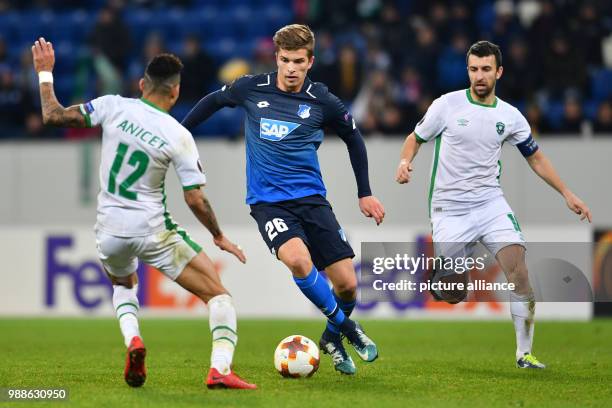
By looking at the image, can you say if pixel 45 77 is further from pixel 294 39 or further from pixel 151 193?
pixel 294 39

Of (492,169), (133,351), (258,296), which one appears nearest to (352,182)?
(258,296)

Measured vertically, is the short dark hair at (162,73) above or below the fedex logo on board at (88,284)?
above

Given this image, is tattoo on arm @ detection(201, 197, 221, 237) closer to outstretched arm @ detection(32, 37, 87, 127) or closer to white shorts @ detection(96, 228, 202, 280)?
white shorts @ detection(96, 228, 202, 280)

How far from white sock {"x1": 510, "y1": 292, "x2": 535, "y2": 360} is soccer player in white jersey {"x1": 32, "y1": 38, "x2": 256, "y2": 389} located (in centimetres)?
277

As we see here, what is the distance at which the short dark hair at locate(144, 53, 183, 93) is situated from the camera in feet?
24.2

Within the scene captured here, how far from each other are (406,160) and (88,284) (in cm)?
829

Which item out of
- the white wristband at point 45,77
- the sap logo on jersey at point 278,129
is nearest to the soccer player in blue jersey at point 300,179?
the sap logo on jersey at point 278,129

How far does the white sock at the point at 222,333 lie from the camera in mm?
7367

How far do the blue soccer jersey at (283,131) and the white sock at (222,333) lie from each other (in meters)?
1.43

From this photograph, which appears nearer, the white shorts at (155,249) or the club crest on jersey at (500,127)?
the white shorts at (155,249)

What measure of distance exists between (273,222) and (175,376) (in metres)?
1.39

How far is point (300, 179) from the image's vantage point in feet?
28.5

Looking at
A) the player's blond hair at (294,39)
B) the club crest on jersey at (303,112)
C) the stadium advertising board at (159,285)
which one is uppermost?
the player's blond hair at (294,39)

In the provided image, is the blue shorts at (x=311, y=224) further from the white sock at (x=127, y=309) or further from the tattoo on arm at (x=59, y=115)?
the tattoo on arm at (x=59, y=115)
